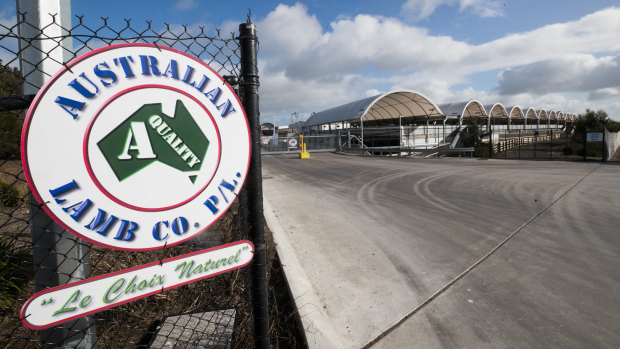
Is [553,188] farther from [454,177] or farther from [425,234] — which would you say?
[425,234]

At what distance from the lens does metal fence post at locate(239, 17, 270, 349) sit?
6.33 feet

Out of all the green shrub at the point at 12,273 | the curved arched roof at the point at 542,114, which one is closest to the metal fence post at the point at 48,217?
the green shrub at the point at 12,273

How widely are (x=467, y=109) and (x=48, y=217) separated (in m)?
48.9

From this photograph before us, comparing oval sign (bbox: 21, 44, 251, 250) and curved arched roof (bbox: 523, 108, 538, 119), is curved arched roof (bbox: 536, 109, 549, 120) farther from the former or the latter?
oval sign (bbox: 21, 44, 251, 250)

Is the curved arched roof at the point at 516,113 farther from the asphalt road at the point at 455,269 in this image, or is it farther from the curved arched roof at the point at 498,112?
the asphalt road at the point at 455,269

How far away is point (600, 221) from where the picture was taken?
5281 mm

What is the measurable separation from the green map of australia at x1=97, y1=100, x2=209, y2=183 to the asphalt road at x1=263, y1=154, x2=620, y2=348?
5.57 feet

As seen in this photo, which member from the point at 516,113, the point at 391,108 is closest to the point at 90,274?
the point at 391,108

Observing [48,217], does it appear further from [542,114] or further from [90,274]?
[542,114]

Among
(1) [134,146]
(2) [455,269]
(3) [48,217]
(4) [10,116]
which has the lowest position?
(2) [455,269]

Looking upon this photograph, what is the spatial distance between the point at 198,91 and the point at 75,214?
88cm


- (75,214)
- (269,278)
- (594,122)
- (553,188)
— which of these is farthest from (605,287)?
(594,122)

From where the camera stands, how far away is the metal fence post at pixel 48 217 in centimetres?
→ 151

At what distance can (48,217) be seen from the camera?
160 cm
